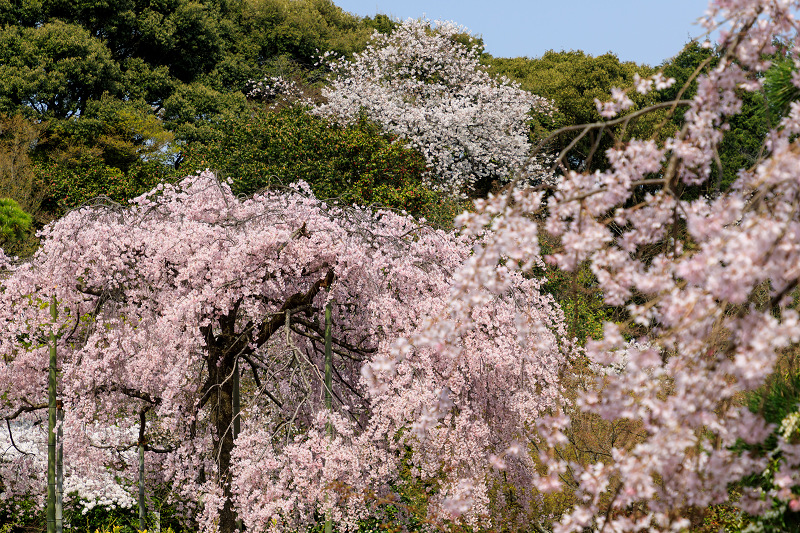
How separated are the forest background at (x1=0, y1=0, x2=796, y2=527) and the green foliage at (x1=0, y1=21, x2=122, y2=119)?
5 cm

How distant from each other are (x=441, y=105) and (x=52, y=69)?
1197cm

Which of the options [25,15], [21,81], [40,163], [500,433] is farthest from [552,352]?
[25,15]

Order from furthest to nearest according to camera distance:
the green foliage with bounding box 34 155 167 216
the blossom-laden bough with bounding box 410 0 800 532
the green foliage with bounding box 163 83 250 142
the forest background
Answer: the green foliage with bounding box 163 83 250 142
the green foliage with bounding box 34 155 167 216
the forest background
the blossom-laden bough with bounding box 410 0 800 532

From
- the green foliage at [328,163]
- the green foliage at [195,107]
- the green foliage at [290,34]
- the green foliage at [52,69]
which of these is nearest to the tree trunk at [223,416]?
the green foliage at [328,163]

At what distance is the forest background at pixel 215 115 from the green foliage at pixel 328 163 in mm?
35

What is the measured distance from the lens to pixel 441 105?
2214 cm

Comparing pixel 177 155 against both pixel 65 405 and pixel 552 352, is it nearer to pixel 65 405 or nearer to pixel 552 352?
pixel 65 405

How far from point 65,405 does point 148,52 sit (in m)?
21.6

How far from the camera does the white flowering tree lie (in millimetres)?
21609

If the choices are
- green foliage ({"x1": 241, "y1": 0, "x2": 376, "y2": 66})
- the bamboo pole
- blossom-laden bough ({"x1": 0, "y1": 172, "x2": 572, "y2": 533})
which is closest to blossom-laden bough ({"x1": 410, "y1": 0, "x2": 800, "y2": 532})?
blossom-laden bough ({"x1": 0, "y1": 172, "x2": 572, "y2": 533})

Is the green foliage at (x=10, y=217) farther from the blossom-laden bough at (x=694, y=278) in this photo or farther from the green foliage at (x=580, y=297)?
the blossom-laden bough at (x=694, y=278)

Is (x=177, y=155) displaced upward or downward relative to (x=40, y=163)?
upward

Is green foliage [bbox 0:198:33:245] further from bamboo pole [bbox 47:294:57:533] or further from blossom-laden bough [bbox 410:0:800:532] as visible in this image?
blossom-laden bough [bbox 410:0:800:532]

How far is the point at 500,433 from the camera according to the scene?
24.3ft
